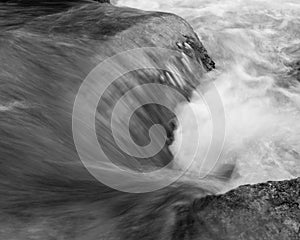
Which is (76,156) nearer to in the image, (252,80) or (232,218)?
(232,218)

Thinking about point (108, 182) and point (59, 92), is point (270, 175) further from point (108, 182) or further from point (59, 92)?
point (59, 92)

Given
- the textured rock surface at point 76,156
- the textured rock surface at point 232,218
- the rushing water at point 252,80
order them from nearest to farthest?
the textured rock surface at point 232,218 < the textured rock surface at point 76,156 < the rushing water at point 252,80

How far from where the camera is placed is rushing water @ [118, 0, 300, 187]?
609 centimetres

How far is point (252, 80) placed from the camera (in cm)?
855

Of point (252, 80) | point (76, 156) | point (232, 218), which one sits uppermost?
point (232, 218)

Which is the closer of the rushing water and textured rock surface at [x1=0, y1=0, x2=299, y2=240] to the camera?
textured rock surface at [x1=0, y1=0, x2=299, y2=240]

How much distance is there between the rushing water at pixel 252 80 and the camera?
609cm

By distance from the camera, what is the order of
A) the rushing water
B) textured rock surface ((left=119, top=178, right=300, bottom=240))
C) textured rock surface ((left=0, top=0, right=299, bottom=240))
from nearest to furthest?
textured rock surface ((left=119, top=178, right=300, bottom=240)), textured rock surface ((left=0, top=0, right=299, bottom=240)), the rushing water

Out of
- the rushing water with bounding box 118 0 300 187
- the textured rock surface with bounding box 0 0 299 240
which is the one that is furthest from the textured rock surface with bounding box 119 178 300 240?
the rushing water with bounding box 118 0 300 187

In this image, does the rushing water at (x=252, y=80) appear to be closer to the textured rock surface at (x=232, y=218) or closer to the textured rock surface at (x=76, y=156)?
the textured rock surface at (x=76, y=156)

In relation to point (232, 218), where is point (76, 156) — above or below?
below

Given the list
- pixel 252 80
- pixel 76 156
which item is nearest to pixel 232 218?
pixel 76 156

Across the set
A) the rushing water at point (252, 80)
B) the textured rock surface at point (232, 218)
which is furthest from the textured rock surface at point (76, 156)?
the rushing water at point (252, 80)

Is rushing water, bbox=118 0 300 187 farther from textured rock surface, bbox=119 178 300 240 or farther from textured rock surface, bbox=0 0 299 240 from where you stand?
textured rock surface, bbox=119 178 300 240
